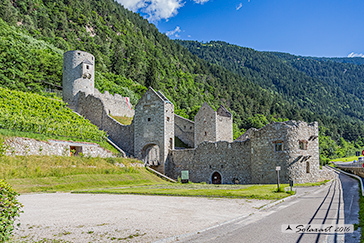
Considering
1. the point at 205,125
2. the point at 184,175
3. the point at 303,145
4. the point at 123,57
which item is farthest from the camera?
the point at 123,57

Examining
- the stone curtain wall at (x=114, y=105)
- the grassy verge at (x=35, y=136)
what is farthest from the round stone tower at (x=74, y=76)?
the grassy verge at (x=35, y=136)

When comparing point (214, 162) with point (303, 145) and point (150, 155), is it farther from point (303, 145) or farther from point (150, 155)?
point (150, 155)

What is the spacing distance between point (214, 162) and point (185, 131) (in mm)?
17707

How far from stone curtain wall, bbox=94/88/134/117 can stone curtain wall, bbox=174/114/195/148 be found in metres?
9.08

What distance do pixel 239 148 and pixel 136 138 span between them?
1438 centimetres

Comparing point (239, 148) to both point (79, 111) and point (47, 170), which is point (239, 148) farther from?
point (79, 111)

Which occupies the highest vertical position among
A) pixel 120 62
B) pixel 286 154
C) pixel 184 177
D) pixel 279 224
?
pixel 120 62

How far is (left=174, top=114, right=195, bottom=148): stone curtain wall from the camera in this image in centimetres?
5153

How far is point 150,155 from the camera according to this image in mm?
44719

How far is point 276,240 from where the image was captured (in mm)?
8016

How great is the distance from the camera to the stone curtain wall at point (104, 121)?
41250 millimetres

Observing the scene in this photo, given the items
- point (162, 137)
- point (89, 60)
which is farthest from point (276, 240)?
point (89, 60)

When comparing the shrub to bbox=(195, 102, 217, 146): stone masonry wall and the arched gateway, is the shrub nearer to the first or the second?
the arched gateway

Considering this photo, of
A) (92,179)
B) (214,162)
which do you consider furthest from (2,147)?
(214,162)
